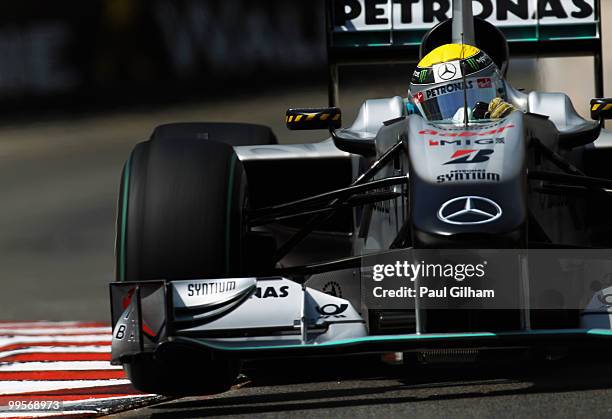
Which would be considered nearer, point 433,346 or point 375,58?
point 433,346

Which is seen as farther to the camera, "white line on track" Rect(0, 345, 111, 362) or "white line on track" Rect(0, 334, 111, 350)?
"white line on track" Rect(0, 334, 111, 350)

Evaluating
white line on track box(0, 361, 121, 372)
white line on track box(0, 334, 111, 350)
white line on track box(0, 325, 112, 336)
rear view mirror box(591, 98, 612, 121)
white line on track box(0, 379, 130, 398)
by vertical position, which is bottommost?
white line on track box(0, 325, 112, 336)

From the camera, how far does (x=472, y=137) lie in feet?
19.3

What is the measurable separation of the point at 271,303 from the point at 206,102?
698 cm

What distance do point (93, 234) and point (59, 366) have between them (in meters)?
3.88

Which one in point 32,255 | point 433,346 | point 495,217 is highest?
point 495,217

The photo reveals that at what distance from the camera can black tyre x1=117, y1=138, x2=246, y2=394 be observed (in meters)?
5.79

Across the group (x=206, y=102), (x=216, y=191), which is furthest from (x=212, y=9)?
(x=216, y=191)

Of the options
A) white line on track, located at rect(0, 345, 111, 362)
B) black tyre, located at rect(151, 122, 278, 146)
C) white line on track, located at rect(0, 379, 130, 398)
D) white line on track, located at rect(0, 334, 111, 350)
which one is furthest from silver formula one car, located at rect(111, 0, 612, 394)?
white line on track, located at rect(0, 334, 111, 350)

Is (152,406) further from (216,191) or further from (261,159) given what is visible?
(261,159)

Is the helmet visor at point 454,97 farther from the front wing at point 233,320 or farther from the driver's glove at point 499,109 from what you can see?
the front wing at point 233,320

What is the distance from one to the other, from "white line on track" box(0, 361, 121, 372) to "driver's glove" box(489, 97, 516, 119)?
2519 mm

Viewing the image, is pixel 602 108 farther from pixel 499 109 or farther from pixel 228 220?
pixel 228 220

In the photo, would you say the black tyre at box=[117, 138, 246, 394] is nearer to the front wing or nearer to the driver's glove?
the front wing
